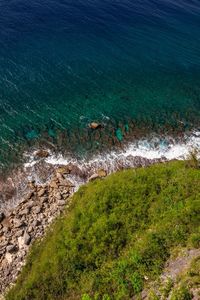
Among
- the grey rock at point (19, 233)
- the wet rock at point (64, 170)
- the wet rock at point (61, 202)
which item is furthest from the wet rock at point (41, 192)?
the grey rock at point (19, 233)

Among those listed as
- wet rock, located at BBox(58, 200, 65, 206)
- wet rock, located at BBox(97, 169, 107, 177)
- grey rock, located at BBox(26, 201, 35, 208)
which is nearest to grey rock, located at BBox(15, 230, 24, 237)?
grey rock, located at BBox(26, 201, 35, 208)

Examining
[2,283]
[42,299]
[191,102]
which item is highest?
[191,102]

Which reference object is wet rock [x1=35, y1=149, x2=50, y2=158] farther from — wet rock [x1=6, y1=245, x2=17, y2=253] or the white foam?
wet rock [x1=6, y1=245, x2=17, y2=253]

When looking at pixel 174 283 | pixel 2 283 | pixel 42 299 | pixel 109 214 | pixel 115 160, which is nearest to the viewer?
pixel 174 283

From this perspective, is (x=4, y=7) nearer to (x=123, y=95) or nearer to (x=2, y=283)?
(x=123, y=95)

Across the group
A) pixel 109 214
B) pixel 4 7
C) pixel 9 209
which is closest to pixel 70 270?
pixel 109 214

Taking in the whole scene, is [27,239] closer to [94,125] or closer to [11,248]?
[11,248]

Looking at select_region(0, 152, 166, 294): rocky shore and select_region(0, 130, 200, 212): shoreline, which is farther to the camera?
select_region(0, 130, 200, 212): shoreline
